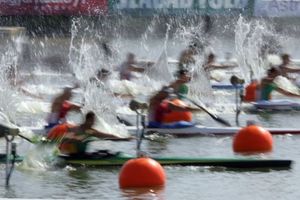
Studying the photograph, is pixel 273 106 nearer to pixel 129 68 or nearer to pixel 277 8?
pixel 129 68

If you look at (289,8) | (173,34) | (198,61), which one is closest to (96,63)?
(198,61)

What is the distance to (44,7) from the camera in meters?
38.7

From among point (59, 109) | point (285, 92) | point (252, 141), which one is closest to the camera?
point (252, 141)

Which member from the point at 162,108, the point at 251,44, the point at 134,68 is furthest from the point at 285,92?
the point at 251,44

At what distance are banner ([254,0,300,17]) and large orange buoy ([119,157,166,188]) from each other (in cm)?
2560

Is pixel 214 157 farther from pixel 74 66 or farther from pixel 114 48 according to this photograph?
pixel 114 48

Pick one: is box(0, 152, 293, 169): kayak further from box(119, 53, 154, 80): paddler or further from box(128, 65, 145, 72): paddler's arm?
box(128, 65, 145, 72): paddler's arm

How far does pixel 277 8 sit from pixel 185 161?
2440 cm

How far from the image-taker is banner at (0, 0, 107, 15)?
38500 millimetres

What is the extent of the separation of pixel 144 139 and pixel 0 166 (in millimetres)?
4310

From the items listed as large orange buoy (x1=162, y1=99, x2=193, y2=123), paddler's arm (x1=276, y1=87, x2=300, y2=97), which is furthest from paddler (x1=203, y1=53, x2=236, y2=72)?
large orange buoy (x1=162, y1=99, x2=193, y2=123)

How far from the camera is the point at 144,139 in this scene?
70.2 ft

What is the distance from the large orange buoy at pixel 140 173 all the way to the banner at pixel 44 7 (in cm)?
2269

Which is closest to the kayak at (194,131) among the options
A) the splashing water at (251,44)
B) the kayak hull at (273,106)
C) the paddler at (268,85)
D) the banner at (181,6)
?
the kayak hull at (273,106)
